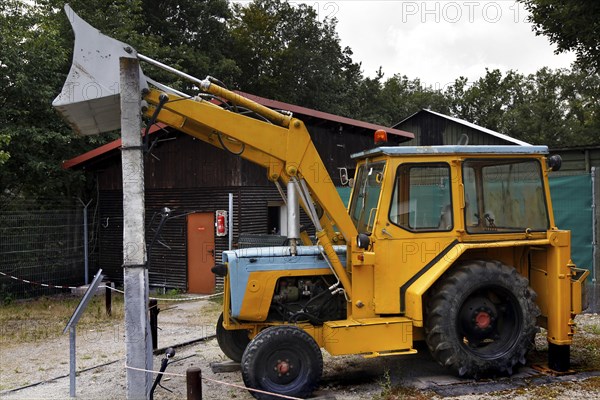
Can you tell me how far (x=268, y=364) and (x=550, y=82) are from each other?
A: 4610 centimetres

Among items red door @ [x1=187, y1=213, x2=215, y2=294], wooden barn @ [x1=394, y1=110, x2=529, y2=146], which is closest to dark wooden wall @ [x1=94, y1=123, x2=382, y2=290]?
red door @ [x1=187, y1=213, x2=215, y2=294]

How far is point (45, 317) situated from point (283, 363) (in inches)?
278

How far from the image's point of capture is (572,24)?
15.9 m

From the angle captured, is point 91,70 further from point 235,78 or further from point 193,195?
point 235,78

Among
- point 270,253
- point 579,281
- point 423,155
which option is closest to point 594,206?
point 579,281

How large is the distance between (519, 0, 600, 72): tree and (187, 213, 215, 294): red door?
36.6ft

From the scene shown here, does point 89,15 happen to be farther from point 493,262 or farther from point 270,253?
point 493,262

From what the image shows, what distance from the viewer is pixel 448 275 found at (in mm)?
6168

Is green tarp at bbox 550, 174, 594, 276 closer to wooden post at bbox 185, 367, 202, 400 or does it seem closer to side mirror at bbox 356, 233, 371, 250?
side mirror at bbox 356, 233, 371, 250

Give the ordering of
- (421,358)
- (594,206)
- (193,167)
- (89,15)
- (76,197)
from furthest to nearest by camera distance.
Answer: (89,15)
(76,197)
(193,167)
(594,206)
(421,358)

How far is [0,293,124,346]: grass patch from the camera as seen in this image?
372 inches

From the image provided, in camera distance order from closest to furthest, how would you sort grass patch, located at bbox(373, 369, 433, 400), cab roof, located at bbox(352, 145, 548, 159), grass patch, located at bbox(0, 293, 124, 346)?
grass patch, located at bbox(373, 369, 433, 400) < cab roof, located at bbox(352, 145, 548, 159) < grass patch, located at bbox(0, 293, 124, 346)

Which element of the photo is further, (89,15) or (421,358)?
(89,15)

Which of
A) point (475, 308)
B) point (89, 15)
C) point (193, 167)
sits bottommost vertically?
point (475, 308)
